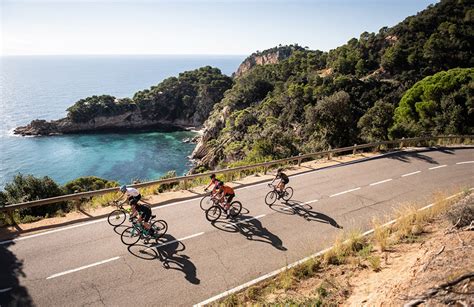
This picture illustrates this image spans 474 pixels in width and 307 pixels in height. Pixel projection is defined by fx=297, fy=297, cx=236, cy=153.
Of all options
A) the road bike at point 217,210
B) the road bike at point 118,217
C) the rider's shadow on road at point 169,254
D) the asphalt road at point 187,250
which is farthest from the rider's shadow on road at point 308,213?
the road bike at point 118,217

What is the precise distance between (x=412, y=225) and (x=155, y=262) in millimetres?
8416

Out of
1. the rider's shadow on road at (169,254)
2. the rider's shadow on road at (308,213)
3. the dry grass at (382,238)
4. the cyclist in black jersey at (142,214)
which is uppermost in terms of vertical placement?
the cyclist in black jersey at (142,214)

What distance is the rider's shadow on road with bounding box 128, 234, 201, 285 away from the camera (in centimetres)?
848

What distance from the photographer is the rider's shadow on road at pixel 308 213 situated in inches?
463

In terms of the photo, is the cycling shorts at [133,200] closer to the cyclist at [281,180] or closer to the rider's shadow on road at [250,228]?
the rider's shadow on road at [250,228]

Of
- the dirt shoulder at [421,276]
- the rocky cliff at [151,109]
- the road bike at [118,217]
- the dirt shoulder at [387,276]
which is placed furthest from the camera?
the rocky cliff at [151,109]

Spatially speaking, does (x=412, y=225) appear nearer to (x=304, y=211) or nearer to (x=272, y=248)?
(x=304, y=211)

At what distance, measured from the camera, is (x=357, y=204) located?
13383mm

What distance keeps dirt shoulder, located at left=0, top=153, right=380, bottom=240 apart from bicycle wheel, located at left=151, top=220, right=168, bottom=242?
2211 millimetres

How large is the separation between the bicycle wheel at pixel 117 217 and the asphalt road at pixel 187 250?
0.23 m

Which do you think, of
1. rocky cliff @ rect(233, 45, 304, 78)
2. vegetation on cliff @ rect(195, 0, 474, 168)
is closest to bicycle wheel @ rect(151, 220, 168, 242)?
vegetation on cliff @ rect(195, 0, 474, 168)

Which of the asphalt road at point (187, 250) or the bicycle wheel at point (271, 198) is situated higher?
the bicycle wheel at point (271, 198)

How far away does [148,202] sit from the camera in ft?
42.1

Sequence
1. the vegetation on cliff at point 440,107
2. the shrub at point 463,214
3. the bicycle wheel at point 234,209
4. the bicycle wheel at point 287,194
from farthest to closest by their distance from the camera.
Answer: the vegetation on cliff at point 440,107 < the bicycle wheel at point 287,194 < the bicycle wheel at point 234,209 < the shrub at point 463,214
